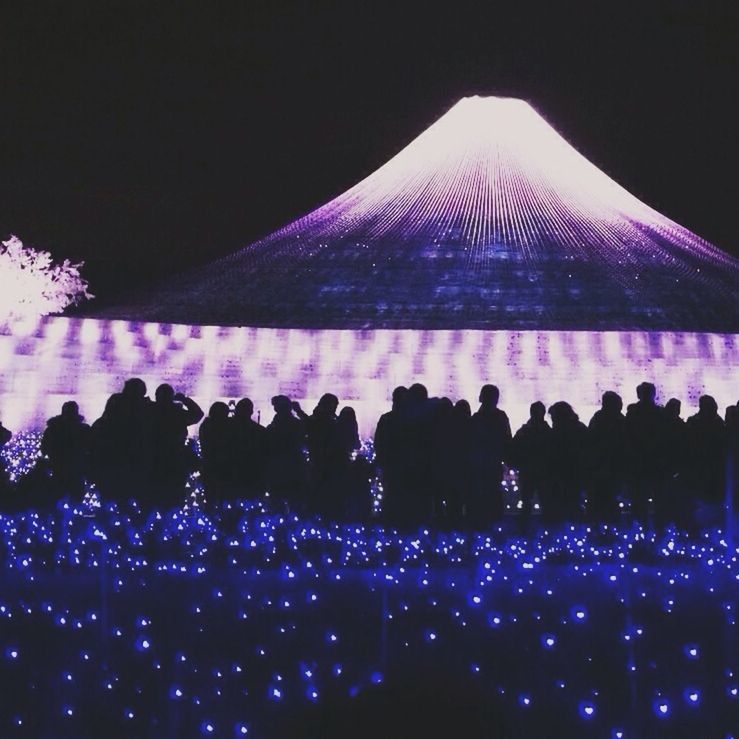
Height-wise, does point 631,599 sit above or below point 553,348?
below

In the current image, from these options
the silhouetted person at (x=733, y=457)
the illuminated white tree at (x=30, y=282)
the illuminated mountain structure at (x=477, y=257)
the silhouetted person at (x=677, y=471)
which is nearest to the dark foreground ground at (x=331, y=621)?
the silhouetted person at (x=677, y=471)

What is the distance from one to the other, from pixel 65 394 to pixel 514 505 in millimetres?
6103

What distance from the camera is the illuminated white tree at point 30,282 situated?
23.1 m

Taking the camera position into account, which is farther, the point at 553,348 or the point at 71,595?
the point at 553,348

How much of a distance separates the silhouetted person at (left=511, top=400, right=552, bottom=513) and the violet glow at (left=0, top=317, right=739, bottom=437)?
23.2 ft

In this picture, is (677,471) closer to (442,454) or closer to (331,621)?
(442,454)

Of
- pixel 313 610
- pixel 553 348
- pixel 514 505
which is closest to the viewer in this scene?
pixel 313 610

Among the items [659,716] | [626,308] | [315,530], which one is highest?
[626,308]

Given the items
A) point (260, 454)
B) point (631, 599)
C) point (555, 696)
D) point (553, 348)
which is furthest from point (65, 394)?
point (555, 696)

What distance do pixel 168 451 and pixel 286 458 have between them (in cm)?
75

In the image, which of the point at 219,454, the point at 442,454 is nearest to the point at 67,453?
the point at 219,454

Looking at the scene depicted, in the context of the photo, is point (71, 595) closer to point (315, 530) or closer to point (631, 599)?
point (315, 530)

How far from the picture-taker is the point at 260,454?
8.68 meters

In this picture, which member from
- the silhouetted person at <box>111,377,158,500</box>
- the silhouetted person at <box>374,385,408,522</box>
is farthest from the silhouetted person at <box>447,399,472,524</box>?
the silhouetted person at <box>111,377,158,500</box>
